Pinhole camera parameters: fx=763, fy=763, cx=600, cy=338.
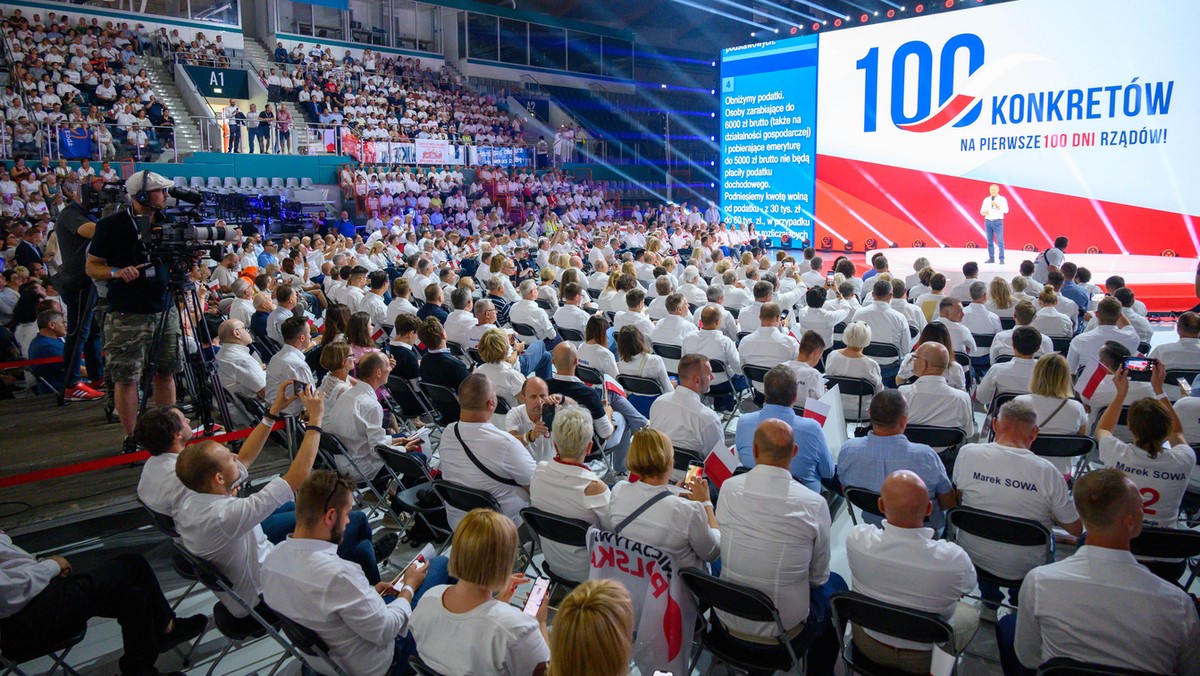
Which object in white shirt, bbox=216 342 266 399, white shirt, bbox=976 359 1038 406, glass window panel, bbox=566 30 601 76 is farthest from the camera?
glass window panel, bbox=566 30 601 76

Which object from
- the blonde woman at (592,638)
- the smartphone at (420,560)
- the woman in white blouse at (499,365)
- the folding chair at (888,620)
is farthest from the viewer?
the woman in white blouse at (499,365)

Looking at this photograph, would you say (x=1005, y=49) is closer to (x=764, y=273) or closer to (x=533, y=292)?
(x=764, y=273)

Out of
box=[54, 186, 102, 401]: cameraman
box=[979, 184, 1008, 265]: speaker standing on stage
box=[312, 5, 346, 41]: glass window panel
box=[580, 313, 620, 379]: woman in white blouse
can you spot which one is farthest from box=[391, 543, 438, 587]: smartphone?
box=[312, 5, 346, 41]: glass window panel

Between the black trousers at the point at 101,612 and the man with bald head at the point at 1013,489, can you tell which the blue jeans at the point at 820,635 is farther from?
the black trousers at the point at 101,612

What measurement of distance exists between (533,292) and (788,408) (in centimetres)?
472

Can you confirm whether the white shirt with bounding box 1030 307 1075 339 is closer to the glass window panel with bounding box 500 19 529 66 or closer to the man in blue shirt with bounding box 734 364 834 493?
the man in blue shirt with bounding box 734 364 834 493

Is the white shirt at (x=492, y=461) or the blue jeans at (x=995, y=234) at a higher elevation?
the blue jeans at (x=995, y=234)

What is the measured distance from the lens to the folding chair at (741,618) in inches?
115

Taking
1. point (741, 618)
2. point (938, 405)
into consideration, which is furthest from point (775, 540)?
point (938, 405)

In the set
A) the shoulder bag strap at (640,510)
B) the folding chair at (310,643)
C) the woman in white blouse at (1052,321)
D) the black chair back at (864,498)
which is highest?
the woman in white blouse at (1052,321)

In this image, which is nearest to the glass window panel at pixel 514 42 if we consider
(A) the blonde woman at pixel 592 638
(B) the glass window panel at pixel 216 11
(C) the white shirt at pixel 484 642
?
(B) the glass window panel at pixel 216 11

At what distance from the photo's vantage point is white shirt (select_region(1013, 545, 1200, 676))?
2574 millimetres

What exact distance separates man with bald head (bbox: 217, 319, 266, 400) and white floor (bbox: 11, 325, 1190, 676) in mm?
1385

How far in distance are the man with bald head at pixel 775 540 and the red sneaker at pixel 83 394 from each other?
22.3 feet
